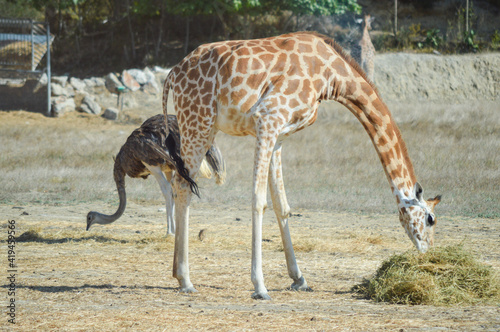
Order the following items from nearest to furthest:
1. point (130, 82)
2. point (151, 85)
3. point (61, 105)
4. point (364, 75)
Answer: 1. point (364, 75)
2. point (61, 105)
3. point (130, 82)
4. point (151, 85)

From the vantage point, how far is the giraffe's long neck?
20.2 ft

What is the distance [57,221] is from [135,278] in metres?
4.04

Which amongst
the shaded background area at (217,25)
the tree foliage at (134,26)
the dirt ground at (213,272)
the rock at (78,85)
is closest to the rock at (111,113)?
the rock at (78,85)

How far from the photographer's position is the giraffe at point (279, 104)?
5953 millimetres

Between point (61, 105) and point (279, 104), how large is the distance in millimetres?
18489

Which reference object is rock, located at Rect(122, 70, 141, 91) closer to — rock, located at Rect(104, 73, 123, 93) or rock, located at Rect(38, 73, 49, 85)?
rock, located at Rect(104, 73, 123, 93)

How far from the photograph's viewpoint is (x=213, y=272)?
6910mm

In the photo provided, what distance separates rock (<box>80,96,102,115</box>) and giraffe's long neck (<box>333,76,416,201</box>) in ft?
58.6

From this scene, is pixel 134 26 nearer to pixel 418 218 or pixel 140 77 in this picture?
pixel 140 77

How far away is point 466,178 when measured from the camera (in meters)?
13.2

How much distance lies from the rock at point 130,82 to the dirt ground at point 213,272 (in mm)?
12784

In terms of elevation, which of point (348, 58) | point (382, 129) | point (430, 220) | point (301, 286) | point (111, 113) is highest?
point (348, 58)

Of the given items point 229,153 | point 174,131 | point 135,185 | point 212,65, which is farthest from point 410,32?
point 212,65

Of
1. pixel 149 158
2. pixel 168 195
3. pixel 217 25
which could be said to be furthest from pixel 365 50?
pixel 149 158
